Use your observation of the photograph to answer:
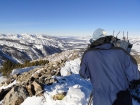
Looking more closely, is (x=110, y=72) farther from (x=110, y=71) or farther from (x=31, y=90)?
(x=31, y=90)

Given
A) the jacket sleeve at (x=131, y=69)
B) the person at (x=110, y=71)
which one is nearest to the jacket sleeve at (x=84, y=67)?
the person at (x=110, y=71)

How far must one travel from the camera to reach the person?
11.5 ft

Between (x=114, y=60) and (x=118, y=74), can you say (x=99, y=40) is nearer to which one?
(x=114, y=60)

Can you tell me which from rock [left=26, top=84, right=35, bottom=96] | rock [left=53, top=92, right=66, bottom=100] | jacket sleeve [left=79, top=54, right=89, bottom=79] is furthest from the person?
rock [left=26, top=84, right=35, bottom=96]

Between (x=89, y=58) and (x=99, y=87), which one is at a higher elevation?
(x=89, y=58)

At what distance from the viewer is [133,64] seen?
3.47m

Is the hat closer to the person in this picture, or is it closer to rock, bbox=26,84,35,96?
the person

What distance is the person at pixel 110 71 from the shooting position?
137 inches

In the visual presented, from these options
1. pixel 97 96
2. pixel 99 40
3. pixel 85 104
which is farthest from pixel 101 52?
pixel 85 104

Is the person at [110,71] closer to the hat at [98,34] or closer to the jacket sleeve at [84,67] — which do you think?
the hat at [98,34]

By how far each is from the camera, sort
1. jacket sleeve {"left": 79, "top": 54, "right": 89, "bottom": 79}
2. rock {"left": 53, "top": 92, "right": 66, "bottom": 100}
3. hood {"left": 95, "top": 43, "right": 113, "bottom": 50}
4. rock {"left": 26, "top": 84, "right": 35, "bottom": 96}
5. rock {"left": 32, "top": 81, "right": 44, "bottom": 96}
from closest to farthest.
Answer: hood {"left": 95, "top": 43, "right": 113, "bottom": 50}
jacket sleeve {"left": 79, "top": 54, "right": 89, "bottom": 79}
rock {"left": 53, "top": 92, "right": 66, "bottom": 100}
rock {"left": 32, "top": 81, "right": 44, "bottom": 96}
rock {"left": 26, "top": 84, "right": 35, "bottom": 96}

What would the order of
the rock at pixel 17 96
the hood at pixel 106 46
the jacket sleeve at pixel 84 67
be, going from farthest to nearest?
the rock at pixel 17 96 → the jacket sleeve at pixel 84 67 → the hood at pixel 106 46

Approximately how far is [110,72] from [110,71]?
20 mm

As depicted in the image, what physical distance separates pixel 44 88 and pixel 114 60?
801 centimetres
